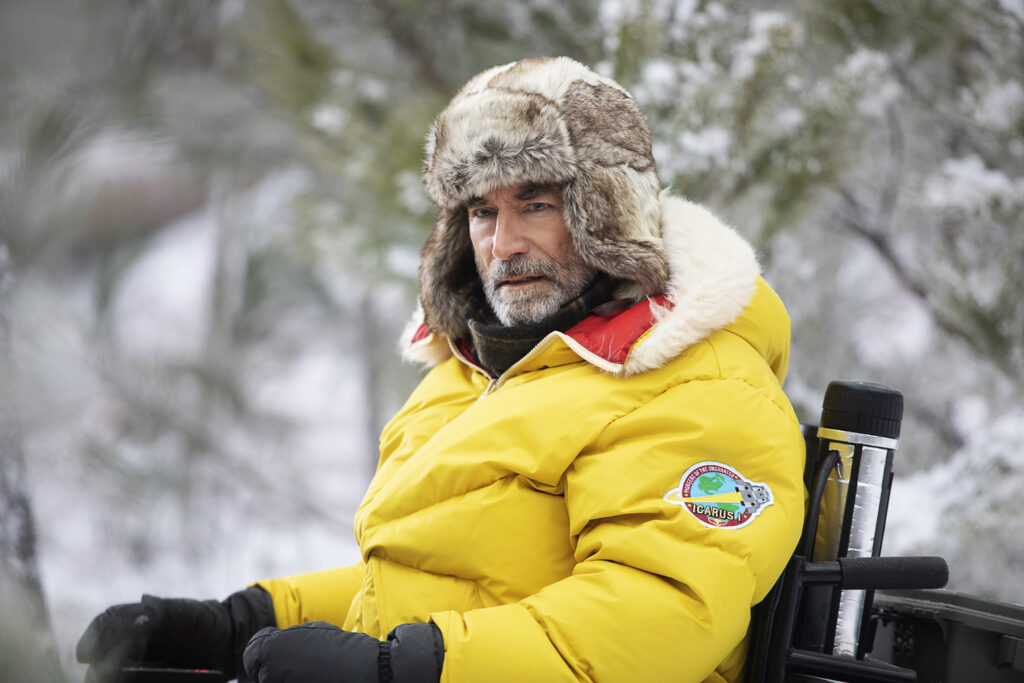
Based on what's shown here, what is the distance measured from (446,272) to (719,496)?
2.75ft

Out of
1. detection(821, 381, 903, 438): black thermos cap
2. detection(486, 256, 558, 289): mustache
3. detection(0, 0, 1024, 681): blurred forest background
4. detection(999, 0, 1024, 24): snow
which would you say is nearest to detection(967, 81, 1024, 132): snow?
detection(0, 0, 1024, 681): blurred forest background

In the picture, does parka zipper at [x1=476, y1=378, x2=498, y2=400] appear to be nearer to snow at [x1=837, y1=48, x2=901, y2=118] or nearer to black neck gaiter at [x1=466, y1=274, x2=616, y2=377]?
black neck gaiter at [x1=466, y1=274, x2=616, y2=377]

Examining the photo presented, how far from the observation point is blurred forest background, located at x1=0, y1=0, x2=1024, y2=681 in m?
2.49

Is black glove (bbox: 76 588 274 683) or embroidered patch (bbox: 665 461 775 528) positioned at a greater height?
embroidered patch (bbox: 665 461 775 528)

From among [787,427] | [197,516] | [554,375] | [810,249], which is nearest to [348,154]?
[197,516]

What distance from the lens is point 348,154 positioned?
11.9 feet

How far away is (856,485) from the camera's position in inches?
54.4

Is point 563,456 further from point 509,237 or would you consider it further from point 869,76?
point 869,76

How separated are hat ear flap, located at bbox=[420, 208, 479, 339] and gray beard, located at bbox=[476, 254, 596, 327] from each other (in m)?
0.22

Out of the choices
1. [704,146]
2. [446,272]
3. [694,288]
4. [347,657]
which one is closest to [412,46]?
[704,146]

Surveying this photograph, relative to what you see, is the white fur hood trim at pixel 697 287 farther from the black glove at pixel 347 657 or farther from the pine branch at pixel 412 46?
the pine branch at pixel 412 46

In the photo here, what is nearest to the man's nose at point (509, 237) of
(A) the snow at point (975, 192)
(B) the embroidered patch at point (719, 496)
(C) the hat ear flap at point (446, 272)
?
(C) the hat ear flap at point (446, 272)

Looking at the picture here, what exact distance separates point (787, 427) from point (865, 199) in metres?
3.19

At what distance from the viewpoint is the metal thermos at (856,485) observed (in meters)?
1.38
